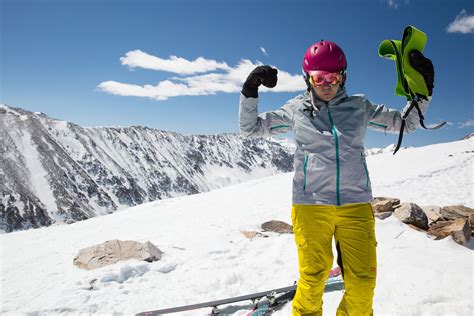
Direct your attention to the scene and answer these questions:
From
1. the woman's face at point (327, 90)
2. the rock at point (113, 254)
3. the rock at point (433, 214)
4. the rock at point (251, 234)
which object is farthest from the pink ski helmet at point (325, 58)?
the rock at point (433, 214)

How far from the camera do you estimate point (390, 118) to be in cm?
368

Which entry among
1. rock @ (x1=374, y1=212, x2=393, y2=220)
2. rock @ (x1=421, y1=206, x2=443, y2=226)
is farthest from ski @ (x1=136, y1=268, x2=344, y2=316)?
rock @ (x1=421, y1=206, x2=443, y2=226)

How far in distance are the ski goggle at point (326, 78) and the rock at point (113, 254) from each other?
5.57 meters

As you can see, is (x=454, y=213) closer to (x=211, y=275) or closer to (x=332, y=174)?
(x=211, y=275)

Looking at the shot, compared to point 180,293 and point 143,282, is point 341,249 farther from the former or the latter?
point 143,282

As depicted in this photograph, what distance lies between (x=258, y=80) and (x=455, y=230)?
5.95m

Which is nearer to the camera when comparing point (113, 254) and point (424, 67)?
point (424, 67)

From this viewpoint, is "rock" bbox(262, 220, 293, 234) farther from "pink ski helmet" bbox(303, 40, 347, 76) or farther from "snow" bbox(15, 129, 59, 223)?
"snow" bbox(15, 129, 59, 223)

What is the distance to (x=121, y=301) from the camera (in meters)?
5.39

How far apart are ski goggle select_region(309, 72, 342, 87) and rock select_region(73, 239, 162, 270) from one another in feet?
18.3

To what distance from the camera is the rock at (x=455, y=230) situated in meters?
6.83

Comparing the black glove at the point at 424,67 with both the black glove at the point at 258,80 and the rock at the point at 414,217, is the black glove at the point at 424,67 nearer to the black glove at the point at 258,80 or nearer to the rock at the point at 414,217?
the black glove at the point at 258,80

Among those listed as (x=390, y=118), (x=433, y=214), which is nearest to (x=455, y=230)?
(x=433, y=214)

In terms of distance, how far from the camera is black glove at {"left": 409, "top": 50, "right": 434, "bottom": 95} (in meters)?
3.41
